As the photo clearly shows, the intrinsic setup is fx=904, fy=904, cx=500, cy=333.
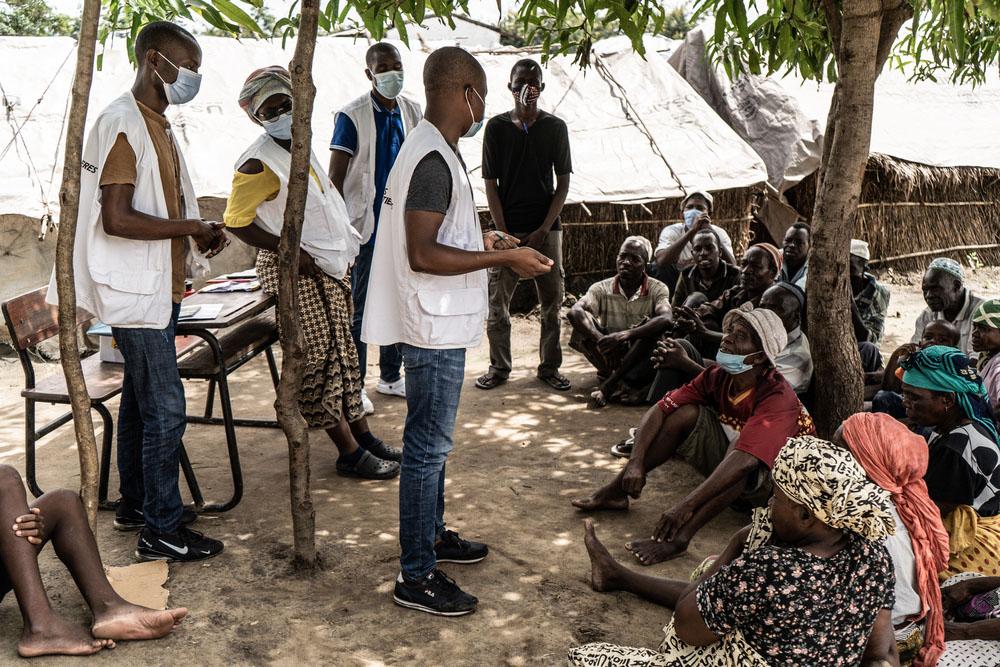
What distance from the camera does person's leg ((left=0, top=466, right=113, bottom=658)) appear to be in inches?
111

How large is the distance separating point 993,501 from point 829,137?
2230 mm

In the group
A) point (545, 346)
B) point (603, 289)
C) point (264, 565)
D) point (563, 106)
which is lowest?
point (264, 565)

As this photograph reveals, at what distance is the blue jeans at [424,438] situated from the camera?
310 cm

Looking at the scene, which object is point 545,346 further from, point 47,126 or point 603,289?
point 47,126

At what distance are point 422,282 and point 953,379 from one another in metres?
1.86

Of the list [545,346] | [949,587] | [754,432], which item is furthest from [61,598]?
[545,346]

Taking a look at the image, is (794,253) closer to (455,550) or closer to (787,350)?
(787,350)

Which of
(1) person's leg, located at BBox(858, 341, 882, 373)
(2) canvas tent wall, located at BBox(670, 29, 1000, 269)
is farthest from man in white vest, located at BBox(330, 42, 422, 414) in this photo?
(2) canvas tent wall, located at BBox(670, 29, 1000, 269)

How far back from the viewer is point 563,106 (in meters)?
9.31

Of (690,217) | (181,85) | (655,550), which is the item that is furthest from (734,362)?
(690,217)

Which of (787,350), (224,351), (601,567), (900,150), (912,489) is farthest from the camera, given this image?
(900,150)

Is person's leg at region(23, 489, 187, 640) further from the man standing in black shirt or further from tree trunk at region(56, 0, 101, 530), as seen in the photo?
the man standing in black shirt

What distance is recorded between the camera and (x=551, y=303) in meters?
6.29

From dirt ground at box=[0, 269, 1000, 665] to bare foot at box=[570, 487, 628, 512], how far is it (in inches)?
2.2
